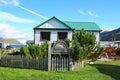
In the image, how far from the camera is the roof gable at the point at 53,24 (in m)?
44.3

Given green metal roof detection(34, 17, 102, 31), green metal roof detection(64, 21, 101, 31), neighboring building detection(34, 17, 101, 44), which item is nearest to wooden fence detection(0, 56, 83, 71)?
neighboring building detection(34, 17, 101, 44)

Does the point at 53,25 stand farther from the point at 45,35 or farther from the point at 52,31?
the point at 45,35

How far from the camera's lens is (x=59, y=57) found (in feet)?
74.9

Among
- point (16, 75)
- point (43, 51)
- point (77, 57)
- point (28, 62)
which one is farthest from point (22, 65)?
point (16, 75)

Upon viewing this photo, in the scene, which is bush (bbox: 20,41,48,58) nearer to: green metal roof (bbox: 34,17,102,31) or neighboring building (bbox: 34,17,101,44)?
neighboring building (bbox: 34,17,101,44)

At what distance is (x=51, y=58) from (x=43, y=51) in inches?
116

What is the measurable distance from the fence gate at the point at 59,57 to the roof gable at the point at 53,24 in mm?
21150

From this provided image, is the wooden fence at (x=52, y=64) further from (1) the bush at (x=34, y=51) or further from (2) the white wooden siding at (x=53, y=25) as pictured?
(2) the white wooden siding at (x=53, y=25)

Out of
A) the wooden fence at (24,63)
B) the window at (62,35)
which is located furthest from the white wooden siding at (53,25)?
the wooden fence at (24,63)

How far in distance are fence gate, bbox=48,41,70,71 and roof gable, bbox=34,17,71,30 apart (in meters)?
21.2

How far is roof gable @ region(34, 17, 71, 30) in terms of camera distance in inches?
1743

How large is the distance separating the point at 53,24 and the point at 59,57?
21945 mm

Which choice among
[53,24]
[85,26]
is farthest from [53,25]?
[85,26]

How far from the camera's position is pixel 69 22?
171 feet
